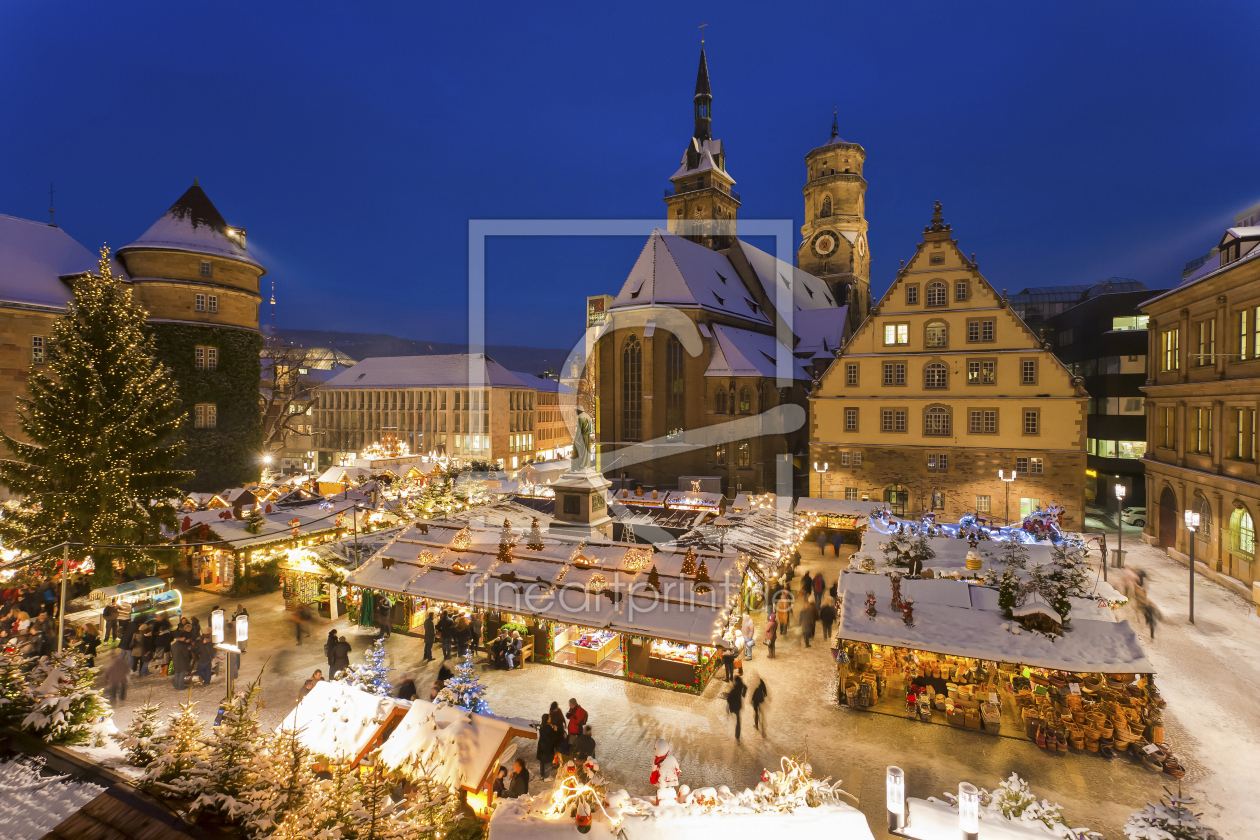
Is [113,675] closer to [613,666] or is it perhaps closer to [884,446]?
[613,666]

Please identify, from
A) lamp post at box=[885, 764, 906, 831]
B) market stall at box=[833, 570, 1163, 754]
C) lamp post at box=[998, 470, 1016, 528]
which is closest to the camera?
lamp post at box=[885, 764, 906, 831]

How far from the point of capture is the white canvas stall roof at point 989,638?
1029 cm

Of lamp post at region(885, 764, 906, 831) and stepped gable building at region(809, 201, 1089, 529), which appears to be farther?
stepped gable building at region(809, 201, 1089, 529)

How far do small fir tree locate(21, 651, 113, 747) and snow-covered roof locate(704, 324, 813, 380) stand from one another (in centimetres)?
3569

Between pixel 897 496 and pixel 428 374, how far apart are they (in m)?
51.8

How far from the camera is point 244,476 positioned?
35.5 metres

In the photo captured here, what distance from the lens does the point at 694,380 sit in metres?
40.4

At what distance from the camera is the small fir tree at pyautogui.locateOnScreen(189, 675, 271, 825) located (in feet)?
14.6

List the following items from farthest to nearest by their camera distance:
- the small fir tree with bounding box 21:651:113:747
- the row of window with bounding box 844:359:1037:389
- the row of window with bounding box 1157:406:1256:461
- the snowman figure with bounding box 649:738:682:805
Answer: the row of window with bounding box 844:359:1037:389
the row of window with bounding box 1157:406:1256:461
the snowman figure with bounding box 649:738:682:805
the small fir tree with bounding box 21:651:113:747

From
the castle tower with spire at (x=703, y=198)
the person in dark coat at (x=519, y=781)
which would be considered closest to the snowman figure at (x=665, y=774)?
the person in dark coat at (x=519, y=781)

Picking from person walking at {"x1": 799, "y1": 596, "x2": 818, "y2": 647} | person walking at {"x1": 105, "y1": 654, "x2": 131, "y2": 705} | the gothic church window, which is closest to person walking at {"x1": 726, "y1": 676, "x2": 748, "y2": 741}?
person walking at {"x1": 799, "y1": 596, "x2": 818, "y2": 647}

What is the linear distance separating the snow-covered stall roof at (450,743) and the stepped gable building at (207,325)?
1249 inches

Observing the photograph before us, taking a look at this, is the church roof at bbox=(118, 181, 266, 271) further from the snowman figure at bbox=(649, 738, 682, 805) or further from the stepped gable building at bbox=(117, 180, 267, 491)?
the snowman figure at bbox=(649, 738, 682, 805)

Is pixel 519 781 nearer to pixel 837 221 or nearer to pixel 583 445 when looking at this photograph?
pixel 583 445
